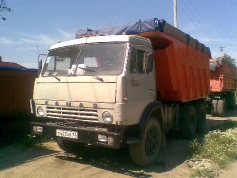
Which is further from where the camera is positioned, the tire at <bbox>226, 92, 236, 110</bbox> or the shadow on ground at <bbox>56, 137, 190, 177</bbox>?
the tire at <bbox>226, 92, 236, 110</bbox>

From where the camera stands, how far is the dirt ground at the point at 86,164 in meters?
5.00

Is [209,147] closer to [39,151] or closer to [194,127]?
[194,127]

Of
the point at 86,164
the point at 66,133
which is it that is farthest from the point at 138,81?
the point at 86,164

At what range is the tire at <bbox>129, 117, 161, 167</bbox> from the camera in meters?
5.11

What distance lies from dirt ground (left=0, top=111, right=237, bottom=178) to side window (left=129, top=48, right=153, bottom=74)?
79.0 inches

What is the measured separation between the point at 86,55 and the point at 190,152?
11.2 feet

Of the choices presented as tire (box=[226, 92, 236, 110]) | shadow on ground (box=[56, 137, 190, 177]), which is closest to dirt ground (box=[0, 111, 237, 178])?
shadow on ground (box=[56, 137, 190, 177])

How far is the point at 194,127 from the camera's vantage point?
8.48 meters

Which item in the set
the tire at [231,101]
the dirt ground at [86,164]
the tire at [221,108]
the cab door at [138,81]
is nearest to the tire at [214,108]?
the tire at [221,108]

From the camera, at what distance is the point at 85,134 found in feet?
15.7

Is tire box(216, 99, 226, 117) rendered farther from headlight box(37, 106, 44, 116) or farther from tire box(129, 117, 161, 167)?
headlight box(37, 106, 44, 116)

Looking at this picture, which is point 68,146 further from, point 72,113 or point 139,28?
point 139,28

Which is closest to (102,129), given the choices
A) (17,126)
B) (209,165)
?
(209,165)

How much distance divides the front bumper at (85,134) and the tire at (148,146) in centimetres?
72
